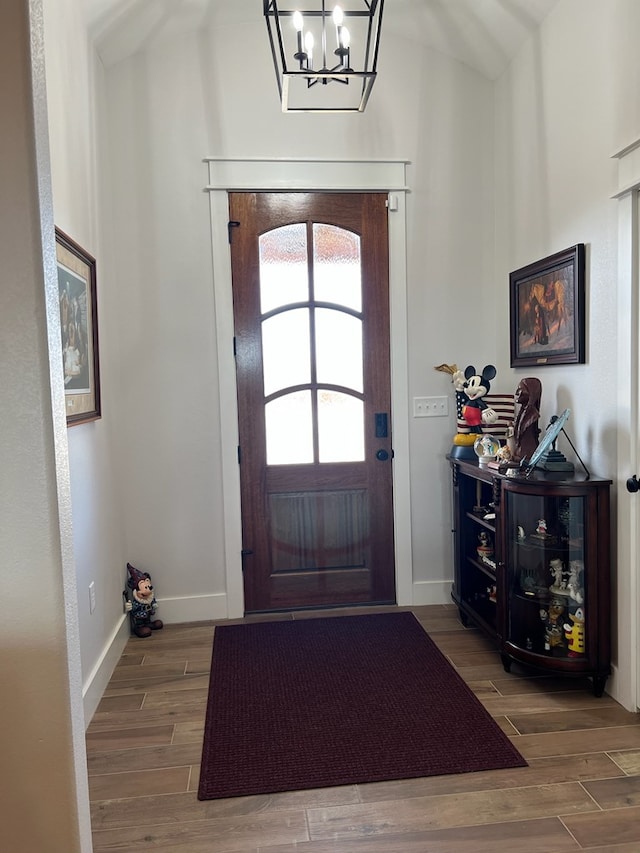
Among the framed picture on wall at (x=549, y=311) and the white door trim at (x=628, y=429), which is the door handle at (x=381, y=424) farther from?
the white door trim at (x=628, y=429)

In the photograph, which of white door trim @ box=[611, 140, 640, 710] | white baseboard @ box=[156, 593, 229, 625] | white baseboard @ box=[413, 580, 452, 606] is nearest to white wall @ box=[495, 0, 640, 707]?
white door trim @ box=[611, 140, 640, 710]

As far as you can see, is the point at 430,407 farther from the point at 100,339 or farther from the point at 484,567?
the point at 100,339

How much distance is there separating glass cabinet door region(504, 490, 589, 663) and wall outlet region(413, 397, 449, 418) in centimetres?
97

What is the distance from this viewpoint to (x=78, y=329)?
2527mm

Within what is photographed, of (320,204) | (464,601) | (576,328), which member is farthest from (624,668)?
(320,204)

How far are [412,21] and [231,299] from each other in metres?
1.76

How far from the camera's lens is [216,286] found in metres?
3.32

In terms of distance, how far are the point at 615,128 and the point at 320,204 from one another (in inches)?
60.9

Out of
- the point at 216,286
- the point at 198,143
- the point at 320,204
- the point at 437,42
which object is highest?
the point at 437,42

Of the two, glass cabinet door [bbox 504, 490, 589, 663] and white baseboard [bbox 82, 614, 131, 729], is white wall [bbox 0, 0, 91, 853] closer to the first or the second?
white baseboard [bbox 82, 614, 131, 729]

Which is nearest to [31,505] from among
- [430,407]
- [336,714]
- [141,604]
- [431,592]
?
[336,714]

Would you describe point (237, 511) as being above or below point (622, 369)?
below

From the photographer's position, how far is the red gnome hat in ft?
10.6

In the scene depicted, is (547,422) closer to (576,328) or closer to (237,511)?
(576,328)
